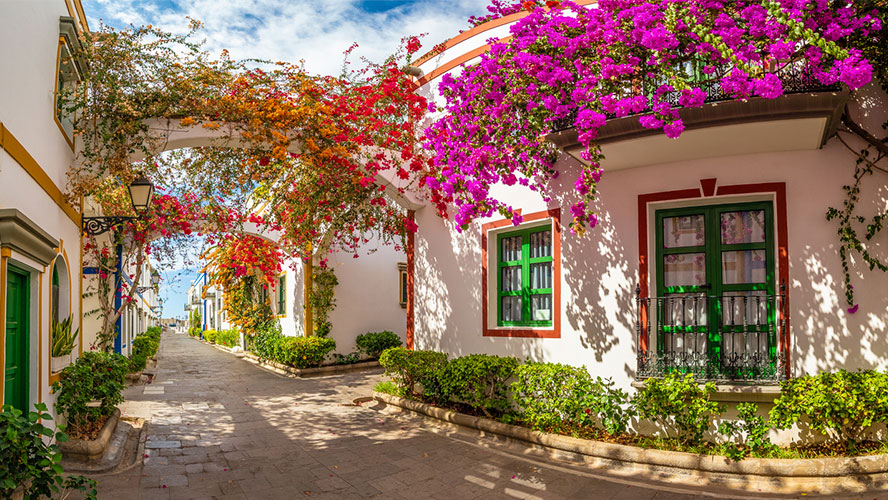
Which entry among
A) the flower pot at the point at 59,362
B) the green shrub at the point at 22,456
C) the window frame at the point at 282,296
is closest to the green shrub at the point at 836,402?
the green shrub at the point at 22,456

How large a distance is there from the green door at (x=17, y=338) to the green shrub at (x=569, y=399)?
5013mm

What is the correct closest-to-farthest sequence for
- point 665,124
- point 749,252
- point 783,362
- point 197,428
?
point 665,124 → point 783,362 → point 749,252 → point 197,428

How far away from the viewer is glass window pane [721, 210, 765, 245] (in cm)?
623

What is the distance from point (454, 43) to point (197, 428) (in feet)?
22.5

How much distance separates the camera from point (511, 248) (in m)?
8.30

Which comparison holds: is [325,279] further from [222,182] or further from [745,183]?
[745,183]

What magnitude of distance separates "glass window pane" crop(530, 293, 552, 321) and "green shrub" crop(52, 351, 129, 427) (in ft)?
17.4

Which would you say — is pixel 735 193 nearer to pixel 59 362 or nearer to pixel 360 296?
pixel 59 362

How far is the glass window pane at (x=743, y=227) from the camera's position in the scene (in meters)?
6.23

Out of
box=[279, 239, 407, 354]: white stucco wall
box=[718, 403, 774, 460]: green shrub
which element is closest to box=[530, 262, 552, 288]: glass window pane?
box=[718, 403, 774, 460]: green shrub

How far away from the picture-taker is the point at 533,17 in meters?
6.28

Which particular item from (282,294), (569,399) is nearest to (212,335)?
(282,294)

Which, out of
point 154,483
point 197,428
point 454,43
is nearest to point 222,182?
point 197,428

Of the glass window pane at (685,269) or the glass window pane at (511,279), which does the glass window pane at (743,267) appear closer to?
the glass window pane at (685,269)
